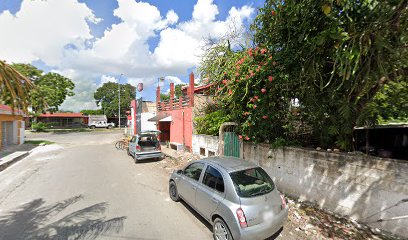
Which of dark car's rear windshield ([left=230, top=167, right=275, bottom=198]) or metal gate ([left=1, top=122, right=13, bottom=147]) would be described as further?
metal gate ([left=1, top=122, right=13, bottom=147])

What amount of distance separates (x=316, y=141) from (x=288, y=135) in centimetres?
82

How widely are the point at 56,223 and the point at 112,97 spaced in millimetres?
57141

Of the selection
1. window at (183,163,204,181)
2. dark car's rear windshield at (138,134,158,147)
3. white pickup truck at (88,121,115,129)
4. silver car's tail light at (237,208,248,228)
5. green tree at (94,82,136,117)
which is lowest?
silver car's tail light at (237,208,248,228)

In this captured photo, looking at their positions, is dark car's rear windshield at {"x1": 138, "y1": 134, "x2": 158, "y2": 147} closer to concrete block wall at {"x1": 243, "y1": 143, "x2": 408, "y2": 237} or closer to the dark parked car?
the dark parked car

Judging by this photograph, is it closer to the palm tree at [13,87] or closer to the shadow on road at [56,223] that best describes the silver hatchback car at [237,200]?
the shadow on road at [56,223]

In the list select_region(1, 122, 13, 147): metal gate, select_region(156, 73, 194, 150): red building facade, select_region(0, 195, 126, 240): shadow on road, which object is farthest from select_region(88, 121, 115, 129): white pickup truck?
select_region(0, 195, 126, 240): shadow on road

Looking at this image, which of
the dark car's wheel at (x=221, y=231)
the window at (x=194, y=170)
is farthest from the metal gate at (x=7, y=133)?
the dark car's wheel at (x=221, y=231)

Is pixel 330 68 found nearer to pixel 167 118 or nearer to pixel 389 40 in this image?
pixel 389 40

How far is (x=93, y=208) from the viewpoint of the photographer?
17.2 ft

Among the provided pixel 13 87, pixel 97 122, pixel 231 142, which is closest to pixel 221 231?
pixel 13 87

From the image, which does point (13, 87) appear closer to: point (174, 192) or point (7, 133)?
point (174, 192)

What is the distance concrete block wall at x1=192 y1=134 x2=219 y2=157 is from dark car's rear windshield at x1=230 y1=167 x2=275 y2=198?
17.9 ft

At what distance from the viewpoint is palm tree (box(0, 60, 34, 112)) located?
2736 millimetres

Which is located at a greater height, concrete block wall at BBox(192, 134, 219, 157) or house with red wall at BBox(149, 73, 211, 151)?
house with red wall at BBox(149, 73, 211, 151)
